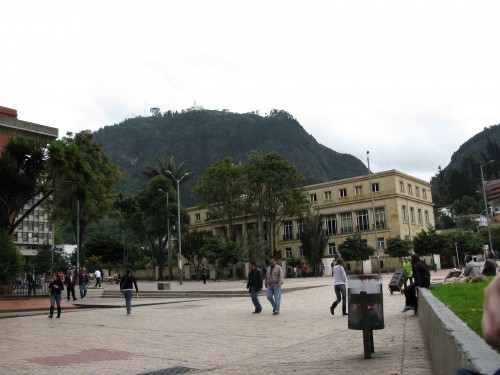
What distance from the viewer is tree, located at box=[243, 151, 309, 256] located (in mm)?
56000

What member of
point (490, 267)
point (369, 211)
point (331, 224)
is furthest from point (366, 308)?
point (331, 224)

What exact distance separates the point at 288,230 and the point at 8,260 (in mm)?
52227

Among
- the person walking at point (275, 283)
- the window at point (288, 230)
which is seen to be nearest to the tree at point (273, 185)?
the window at point (288, 230)

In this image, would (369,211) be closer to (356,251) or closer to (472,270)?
(356,251)

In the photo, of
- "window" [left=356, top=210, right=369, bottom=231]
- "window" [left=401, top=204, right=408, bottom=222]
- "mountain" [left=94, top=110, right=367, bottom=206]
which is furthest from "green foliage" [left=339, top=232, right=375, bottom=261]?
"mountain" [left=94, top=110, right=367, bottom=206]

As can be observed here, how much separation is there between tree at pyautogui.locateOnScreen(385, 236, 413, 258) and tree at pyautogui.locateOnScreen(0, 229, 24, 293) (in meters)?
40.9

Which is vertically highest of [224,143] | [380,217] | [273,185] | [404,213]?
[224,143]

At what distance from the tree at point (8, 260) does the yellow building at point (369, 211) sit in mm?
39019

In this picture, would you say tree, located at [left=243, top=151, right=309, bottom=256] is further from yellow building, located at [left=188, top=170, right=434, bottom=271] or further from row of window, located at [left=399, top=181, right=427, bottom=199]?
row of window, located at [left=399, top=181, right=427, bottom=199]

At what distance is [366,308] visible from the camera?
22.9ft

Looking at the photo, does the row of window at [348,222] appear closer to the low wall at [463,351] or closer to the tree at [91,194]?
the tree at [91,194]

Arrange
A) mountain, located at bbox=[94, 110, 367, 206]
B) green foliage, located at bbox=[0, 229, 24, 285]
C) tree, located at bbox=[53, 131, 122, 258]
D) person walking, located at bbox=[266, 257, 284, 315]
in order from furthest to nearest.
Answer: mountain, located at bbox=[94, 110, 367, 206] < tree, located at bbox=[53, 131, 122, 258] < green foliage, located at bbox=[0, 229, 24, 285] < person walking, located at bbox=[266, 257, 284, 315]

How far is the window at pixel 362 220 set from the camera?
65000 millimetres

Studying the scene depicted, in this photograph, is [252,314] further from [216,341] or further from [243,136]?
[243,136]
